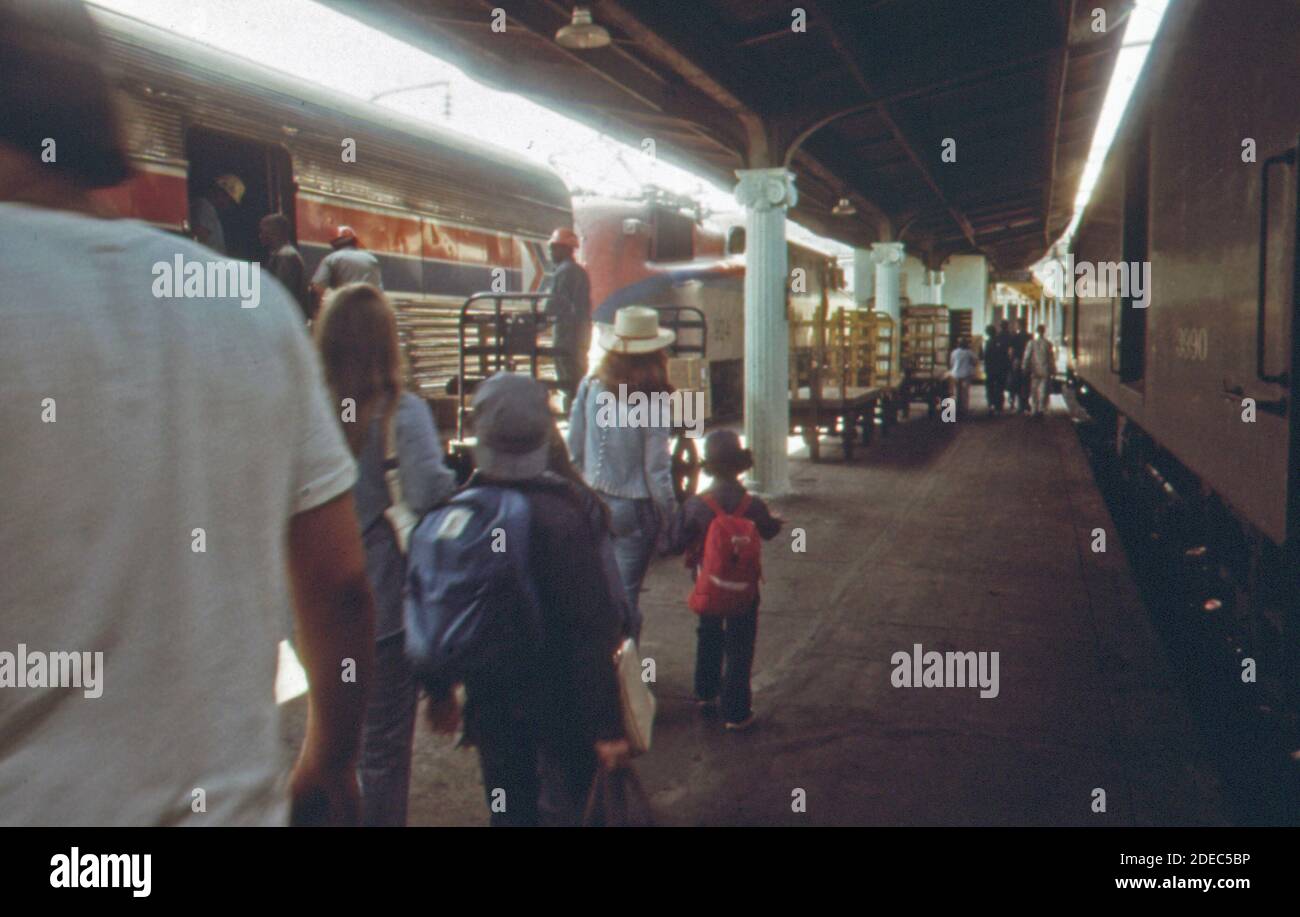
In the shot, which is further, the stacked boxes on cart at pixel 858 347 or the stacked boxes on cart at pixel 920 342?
the stacked boxes on cart at pixel 920 342

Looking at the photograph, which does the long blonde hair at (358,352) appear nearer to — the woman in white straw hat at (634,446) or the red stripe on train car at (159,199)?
the woman in white straw hat at (634,446)

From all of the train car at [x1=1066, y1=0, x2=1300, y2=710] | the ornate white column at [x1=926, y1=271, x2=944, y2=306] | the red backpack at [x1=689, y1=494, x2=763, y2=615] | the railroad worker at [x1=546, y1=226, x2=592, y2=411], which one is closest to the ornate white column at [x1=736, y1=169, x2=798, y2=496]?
the railroad worker at [x1=546, y1=226, x2=592, y2=411]

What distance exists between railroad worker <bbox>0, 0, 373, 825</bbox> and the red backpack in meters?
3.38

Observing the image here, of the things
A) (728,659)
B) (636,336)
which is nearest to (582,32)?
(636,336)

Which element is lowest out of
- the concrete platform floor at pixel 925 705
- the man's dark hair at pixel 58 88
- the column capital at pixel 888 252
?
the concrete platform floor at pixel 925 705

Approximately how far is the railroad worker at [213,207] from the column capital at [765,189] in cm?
512

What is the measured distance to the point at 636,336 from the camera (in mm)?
5062

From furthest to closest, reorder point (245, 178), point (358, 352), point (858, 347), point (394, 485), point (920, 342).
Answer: point (920, 342) → point (858, 347) → point (245, 178) → point (394, 485) → point (358, 352)

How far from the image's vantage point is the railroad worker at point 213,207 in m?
7.82

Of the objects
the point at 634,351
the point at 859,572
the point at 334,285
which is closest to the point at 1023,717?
the point at 634,351

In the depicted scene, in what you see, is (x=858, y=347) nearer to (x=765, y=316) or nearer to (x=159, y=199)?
(x=765, y=316)

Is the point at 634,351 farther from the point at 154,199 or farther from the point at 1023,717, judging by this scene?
the point at 154,199

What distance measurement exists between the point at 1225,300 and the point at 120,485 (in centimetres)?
436

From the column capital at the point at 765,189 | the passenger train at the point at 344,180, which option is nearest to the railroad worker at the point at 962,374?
the passenger train at the point at 344,180
